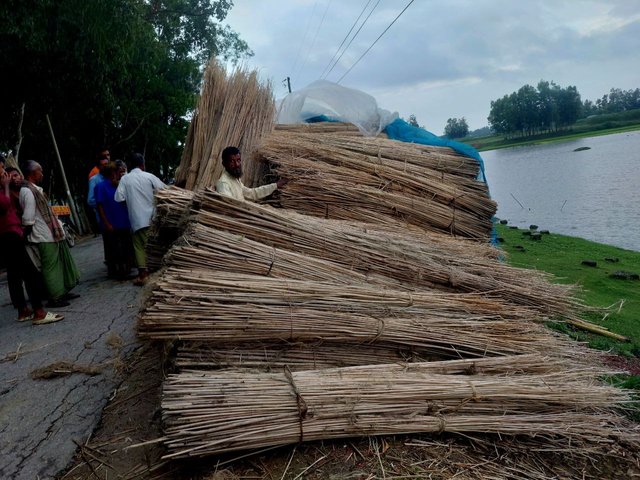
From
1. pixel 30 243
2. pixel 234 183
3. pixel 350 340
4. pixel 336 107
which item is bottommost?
pixel 350 340

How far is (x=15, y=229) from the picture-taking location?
411cm

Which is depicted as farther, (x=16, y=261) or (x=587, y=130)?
(x=587, y=130)

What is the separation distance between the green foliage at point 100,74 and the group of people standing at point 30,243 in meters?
2.29

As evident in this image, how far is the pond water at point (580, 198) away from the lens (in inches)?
549

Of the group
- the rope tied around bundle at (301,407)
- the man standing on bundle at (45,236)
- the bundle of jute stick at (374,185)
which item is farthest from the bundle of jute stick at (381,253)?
the man standing on bundle at (45,236)

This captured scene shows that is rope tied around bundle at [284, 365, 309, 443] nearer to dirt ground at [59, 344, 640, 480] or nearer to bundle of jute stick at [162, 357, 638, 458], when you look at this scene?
bundle of jute stick at [162, 357, 638, 458]

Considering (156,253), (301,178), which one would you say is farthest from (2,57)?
(301,178)

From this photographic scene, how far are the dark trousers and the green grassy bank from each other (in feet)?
191

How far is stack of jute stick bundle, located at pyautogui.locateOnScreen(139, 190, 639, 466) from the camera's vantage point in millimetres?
1922

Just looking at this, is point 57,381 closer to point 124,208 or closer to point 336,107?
point 124,208

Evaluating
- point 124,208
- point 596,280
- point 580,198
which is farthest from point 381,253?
point 580,198

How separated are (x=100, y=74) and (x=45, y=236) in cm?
516

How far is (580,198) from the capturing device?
19.4 m

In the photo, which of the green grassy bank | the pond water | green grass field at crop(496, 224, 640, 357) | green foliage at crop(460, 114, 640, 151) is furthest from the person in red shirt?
green foliage at crop(460, 114, 640, 151)
